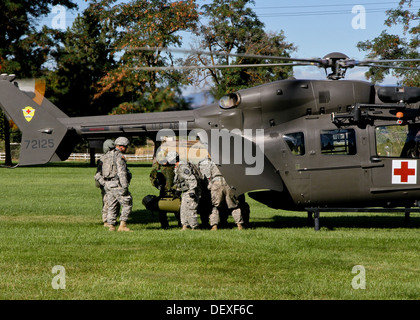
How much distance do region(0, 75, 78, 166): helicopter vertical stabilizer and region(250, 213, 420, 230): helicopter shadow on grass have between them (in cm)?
499

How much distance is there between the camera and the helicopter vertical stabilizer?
13.6m

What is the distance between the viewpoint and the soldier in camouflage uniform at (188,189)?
40.4 ft

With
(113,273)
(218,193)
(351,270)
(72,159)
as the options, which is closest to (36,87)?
(218,193)

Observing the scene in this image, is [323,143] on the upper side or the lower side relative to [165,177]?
upper

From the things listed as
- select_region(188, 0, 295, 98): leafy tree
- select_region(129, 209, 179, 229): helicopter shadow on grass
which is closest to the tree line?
select_region(188, 0, 295, 98): leafy tree

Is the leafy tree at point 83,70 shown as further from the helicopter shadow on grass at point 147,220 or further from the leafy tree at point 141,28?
the helicopter shadow on grass at point 147,220

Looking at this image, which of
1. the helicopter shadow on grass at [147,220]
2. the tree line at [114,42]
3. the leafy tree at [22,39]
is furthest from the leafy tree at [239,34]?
the helicopter shadow on grass at [147,220]

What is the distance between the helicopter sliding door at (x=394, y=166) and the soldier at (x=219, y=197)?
291 cm

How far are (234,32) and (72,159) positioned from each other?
2395 cm

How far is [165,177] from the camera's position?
13.5 meters

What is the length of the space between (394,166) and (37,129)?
325 inches

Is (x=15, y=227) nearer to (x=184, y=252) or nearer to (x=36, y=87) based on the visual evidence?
(x=36, y=87)
